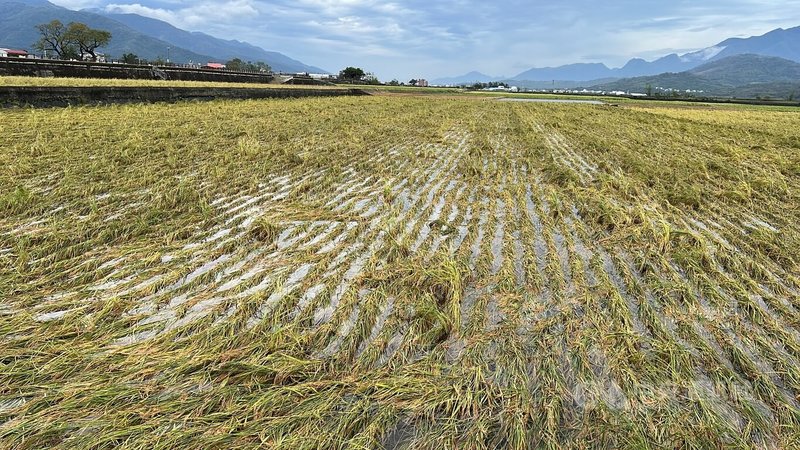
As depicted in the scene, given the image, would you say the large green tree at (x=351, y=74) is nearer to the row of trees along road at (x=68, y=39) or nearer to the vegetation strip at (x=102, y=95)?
the row of trees along road at (x=68, y=39)

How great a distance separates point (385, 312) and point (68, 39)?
9689 centimetres

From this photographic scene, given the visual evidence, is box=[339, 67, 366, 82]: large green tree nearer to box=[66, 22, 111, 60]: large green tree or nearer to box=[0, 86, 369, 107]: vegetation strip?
box=[66, 22, 111, 60]: large green tree

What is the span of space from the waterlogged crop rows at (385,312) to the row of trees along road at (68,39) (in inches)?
3481

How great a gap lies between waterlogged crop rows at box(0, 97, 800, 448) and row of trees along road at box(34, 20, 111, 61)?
88413mm

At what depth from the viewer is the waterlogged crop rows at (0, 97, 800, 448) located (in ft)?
6.64

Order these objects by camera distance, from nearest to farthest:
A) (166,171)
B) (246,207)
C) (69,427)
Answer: (69,427)
(246,207)
(166,171)

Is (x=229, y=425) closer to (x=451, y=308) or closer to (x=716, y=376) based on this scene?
(x=451, y=308)

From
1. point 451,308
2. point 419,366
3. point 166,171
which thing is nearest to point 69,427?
point 419,366

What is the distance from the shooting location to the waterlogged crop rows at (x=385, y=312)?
6.64 feet

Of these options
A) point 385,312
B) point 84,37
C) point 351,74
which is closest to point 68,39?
point 84,37

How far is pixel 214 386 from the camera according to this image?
221 centimetres

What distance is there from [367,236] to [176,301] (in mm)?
2098

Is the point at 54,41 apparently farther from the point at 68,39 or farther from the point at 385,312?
the point at 385,312

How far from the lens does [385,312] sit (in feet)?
10.0
